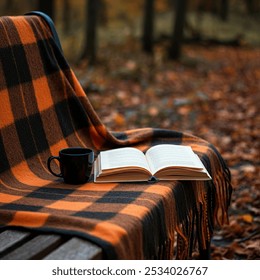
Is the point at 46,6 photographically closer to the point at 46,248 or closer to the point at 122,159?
the point at 122,159

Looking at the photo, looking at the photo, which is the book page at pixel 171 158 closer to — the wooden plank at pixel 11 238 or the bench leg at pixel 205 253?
the bench leg at pixel 205 253

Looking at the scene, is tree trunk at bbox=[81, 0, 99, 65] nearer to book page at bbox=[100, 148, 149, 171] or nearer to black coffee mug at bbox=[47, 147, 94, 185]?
book page at bbox=[100, 148, 149, 171]

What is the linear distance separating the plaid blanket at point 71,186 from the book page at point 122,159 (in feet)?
0.30

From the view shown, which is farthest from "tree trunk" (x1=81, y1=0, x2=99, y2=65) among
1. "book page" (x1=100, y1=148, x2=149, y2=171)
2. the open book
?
the open book

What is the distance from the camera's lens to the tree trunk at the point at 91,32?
10.3 meters

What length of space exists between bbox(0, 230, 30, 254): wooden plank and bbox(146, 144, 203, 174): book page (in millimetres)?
712

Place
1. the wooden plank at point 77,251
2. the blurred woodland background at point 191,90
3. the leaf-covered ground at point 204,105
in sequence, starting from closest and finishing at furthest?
1. the wooden plank at point 77,251
2. the leaf-covered ground at point 204,105
3. the blurred woodland background at point 191,90

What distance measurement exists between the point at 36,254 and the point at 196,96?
6.45 meters

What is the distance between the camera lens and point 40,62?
3.05 meters

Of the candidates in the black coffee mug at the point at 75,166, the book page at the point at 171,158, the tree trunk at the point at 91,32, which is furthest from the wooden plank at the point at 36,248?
the tree trunk at the point at 91,32

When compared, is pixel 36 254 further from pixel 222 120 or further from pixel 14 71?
pixel 222 120

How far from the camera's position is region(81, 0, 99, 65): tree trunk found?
406 inches

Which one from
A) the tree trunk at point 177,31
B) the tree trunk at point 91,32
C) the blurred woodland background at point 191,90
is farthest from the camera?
the tree trunk at point 177,31
